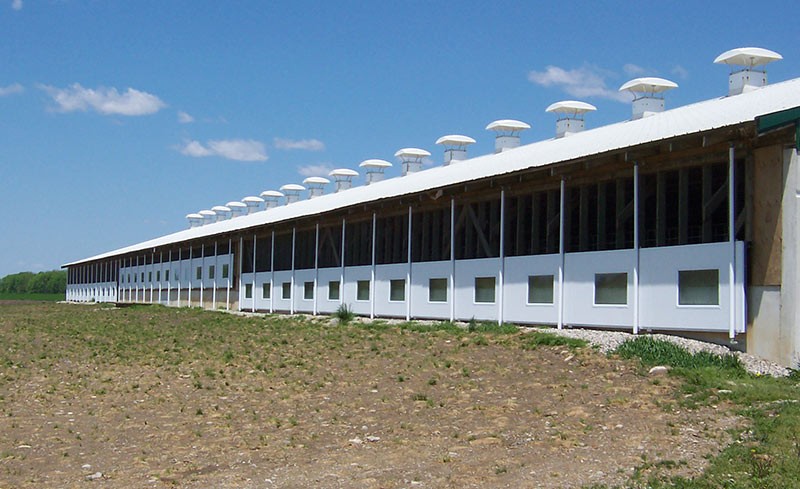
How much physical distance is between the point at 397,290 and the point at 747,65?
1360cm

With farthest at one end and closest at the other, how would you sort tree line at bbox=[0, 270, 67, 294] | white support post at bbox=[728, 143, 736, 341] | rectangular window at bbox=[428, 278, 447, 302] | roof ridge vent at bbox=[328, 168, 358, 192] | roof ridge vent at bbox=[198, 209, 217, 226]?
tree line at bbox=[0, 270, 67, 294]
roof ridge vent at bbox=[198, 209, 217, 226]
roof ridge vent at bbox=[328, 168, 358, 192]
rectangular window at bbox=[428, 278, 447, 302]
white support post at bbox=[728, 143, 736, 341]

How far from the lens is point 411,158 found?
48344mm

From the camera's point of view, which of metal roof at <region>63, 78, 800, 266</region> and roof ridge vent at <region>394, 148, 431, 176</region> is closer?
metal roof at <region>63, 78, 800, 266</region>

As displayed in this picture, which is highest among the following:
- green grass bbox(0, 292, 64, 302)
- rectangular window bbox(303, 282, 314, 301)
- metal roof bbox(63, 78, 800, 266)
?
metal roof bbox(63, 78, 800, 266)

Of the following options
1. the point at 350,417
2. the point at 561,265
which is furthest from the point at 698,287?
the point at 350,417

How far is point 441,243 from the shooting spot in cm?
2931

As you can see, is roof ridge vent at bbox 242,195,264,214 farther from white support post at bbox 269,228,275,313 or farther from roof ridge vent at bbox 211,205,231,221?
white support post at bbox 269,228,275,313

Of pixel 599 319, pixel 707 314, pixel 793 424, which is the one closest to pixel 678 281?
pixel 707 314

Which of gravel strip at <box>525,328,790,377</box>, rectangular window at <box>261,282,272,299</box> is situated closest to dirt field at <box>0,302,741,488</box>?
gravel strip at <box>525,328,790,377</box>

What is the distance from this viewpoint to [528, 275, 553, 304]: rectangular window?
23.9 meters

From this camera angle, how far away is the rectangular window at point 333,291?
117 ft

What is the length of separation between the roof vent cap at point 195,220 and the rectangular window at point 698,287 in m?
66.1

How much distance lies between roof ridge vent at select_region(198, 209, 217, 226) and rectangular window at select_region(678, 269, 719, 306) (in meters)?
63.6

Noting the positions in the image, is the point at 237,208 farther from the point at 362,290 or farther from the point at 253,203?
the point at 362,290
